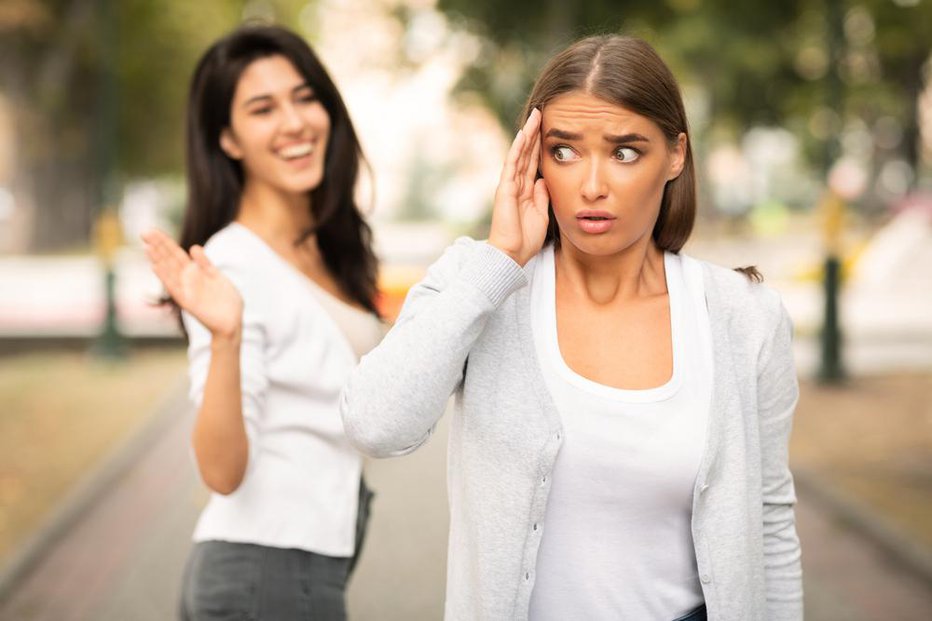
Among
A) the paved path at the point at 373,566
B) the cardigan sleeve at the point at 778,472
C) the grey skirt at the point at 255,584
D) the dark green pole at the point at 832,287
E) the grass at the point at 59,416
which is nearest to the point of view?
the cardigan sleeve at the point at 778,472

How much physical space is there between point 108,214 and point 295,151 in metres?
10.6

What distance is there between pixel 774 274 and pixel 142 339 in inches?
592

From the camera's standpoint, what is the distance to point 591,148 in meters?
2.01

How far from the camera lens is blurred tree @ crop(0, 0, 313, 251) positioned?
28.7 m

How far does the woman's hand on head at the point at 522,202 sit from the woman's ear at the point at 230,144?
1136 mm

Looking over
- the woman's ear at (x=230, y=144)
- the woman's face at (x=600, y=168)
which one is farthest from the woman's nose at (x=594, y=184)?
the woman's ear at (x=230, y=144)

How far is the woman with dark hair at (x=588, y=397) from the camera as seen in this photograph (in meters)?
1.95

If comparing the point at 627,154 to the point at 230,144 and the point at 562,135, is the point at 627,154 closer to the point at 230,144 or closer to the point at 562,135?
the point at 562,135

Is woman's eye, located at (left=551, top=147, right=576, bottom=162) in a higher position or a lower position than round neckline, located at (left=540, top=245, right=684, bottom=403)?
higher

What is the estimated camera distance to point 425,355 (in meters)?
1.88

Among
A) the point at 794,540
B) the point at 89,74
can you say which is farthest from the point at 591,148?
the point at 89,74

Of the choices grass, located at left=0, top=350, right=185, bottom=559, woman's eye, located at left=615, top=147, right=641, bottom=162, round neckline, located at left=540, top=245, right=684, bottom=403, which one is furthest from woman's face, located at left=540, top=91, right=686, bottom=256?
grass, located at left=0, top=350, right=185, bottom=559

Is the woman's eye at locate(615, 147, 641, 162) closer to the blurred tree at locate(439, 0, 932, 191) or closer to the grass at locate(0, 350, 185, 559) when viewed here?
the grass at locate(0, 350, 185, 559)

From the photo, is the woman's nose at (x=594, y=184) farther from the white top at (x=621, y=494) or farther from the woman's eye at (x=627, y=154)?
the white top at (x=621, y=494)
